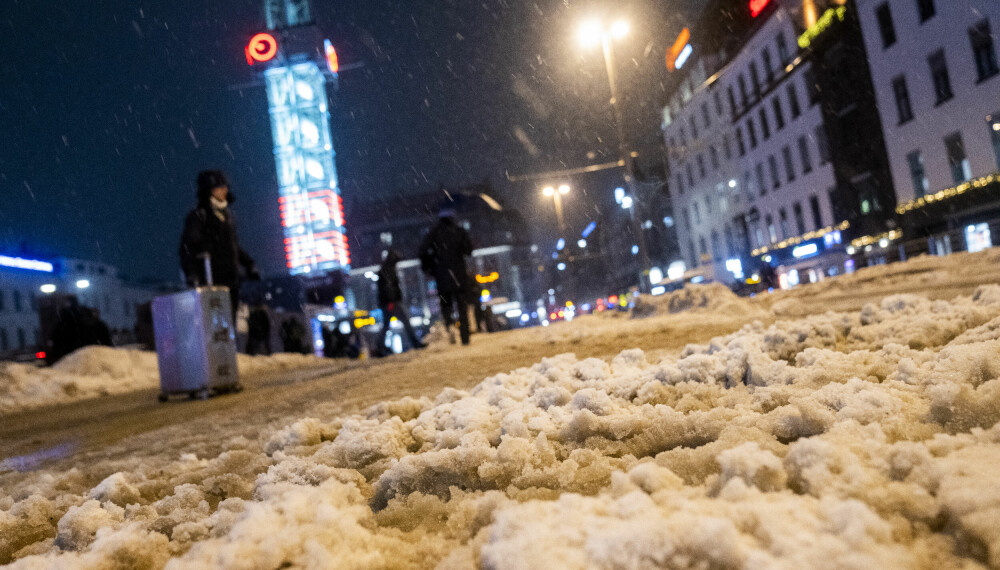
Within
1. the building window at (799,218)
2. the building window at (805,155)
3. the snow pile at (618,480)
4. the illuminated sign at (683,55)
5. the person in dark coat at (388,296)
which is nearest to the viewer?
the snow pile at (618,480)

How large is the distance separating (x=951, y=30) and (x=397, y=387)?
Answer: 24.7 meters

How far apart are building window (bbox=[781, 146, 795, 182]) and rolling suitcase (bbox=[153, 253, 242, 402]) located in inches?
1342

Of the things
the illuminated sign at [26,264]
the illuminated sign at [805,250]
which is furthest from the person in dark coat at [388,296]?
the illuminated sign at [26,264]

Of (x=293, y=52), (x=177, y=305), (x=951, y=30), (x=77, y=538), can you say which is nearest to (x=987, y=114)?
(x=951, y=30)

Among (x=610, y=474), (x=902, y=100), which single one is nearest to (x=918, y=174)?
(x=902, y=100)

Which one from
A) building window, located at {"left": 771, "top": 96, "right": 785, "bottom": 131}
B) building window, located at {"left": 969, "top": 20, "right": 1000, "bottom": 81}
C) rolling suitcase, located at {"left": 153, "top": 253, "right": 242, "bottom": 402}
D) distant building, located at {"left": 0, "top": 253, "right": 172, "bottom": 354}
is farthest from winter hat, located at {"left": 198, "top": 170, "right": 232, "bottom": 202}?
distant building, located at {"left": 0, "top": 253, "right": 172, "bottom": 354}

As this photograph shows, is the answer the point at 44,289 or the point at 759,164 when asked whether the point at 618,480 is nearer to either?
the point at 759,164

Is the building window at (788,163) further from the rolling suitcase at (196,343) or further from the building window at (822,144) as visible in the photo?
the rolling suitcase at (196,343)

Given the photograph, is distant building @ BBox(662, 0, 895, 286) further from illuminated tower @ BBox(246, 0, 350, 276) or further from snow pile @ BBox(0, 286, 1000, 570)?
illuminated tower @ BBox(246, 0, 350, 276)

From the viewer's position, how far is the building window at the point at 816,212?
1251 inches

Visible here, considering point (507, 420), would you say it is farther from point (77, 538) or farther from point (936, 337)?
point (936, 337)

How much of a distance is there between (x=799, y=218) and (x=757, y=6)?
1164 centimetres

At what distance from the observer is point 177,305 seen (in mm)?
6082

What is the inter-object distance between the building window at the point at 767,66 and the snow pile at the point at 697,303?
27321 millimetres
